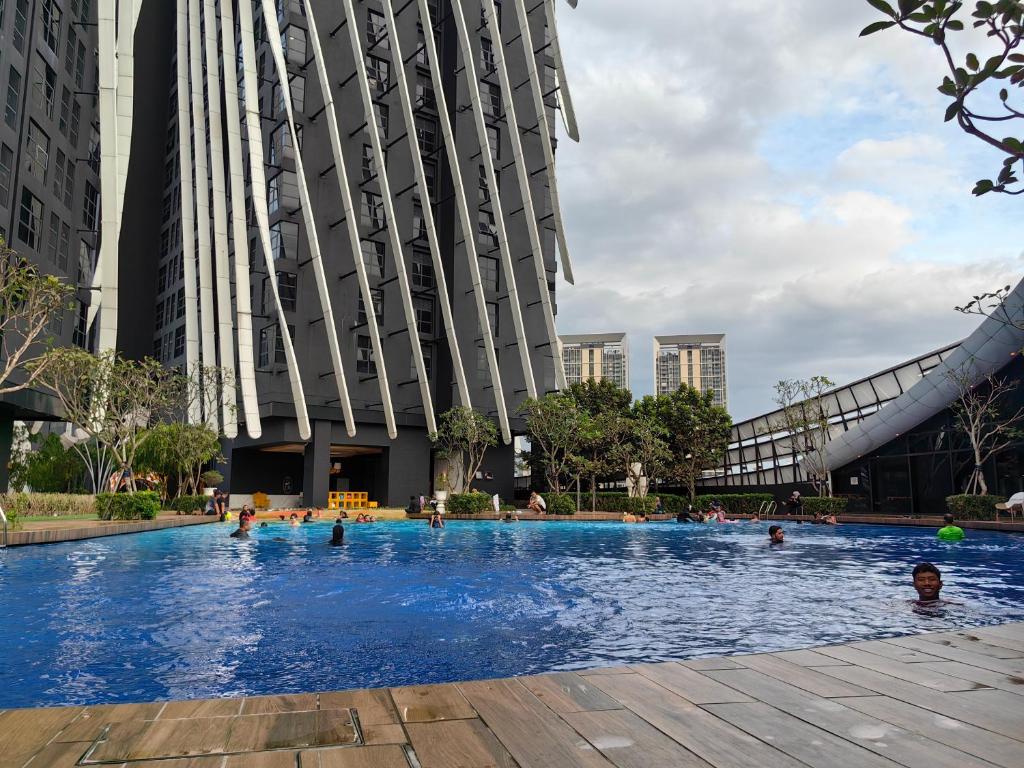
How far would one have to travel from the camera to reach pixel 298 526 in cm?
3569

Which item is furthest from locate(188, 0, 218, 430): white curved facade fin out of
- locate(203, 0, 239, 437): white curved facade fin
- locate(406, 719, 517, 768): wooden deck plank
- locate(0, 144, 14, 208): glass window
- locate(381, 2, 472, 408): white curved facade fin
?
locate(406, 719, 517, 768): wooden deck plank

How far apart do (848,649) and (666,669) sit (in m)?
1.87

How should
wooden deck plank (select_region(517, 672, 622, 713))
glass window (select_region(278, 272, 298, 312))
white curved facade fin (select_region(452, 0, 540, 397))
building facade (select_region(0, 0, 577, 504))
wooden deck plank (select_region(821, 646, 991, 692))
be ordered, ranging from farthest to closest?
1. white curved facade fin (select_region(452, 0, 540, 397))
2. glass window (select_region(278, 272, 298, 312))
3. building facade (select_region(0, 0, 577, 504))
4. wooden deck plank (select_region(821, 646, 991, 692))
5. wooden deck plank (select_region(517, 672, 622, 713))

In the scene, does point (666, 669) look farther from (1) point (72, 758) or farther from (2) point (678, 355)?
(2) point (678, 355)

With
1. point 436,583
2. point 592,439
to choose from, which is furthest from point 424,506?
point 436,583

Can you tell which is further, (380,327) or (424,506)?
(380,327)

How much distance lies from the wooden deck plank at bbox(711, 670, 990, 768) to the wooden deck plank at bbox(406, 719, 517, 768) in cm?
185

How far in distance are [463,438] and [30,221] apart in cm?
2721

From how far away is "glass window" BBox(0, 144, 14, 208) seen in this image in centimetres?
3180

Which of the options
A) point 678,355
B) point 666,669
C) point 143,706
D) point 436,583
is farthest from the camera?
point 678,355

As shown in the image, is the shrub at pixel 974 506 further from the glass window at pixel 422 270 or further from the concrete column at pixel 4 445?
the concrete column at pixel 4 445

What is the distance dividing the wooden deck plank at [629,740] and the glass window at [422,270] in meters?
50.9

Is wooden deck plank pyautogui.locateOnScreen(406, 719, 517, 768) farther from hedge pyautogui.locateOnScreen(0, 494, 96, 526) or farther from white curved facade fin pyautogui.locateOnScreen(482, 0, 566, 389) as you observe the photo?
white curved facade fin pyautogui.locateOnScreen(482, 0, 566, 389)

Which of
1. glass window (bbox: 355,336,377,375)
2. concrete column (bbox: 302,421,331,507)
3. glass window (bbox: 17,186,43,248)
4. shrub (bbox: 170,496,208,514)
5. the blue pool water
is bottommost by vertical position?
the blue pool water
